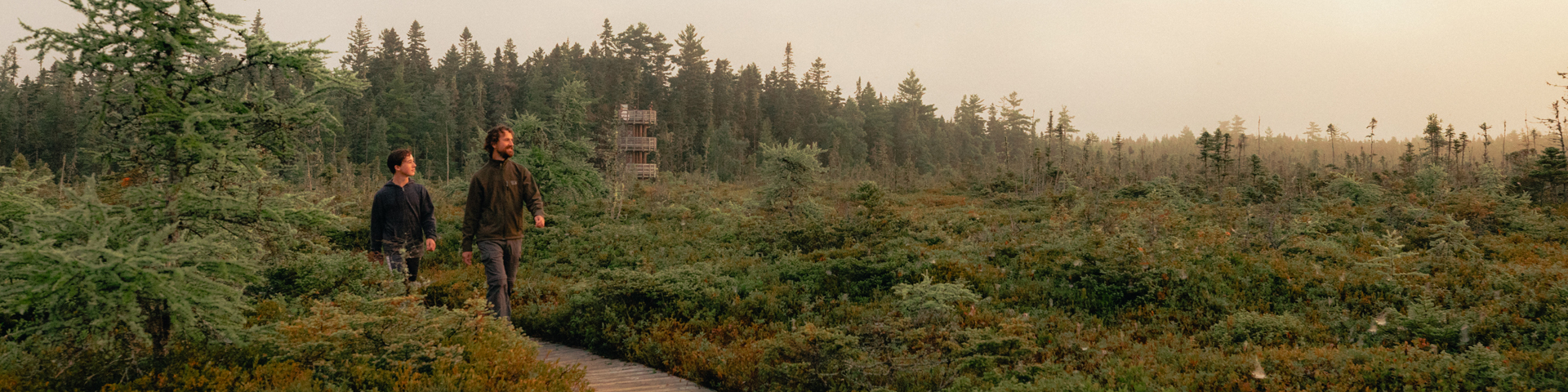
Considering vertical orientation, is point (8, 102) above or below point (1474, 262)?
above

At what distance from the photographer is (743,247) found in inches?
462

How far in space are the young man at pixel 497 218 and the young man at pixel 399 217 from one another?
3.02 feet

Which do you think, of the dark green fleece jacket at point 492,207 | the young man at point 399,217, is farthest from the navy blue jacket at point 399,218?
the dark green fleece jacket at point 492,207

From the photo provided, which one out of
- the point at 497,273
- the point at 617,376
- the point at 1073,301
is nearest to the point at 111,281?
the point at 497,273

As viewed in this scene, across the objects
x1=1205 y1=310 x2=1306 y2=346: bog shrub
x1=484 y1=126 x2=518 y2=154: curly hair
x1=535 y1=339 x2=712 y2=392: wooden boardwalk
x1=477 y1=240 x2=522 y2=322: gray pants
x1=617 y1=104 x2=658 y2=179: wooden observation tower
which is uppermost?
x1=617 y1=104 x2=658 y2=179: wooden observation tower

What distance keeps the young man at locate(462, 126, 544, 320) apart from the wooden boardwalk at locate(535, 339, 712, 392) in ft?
2.30

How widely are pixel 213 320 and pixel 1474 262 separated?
41.2ft

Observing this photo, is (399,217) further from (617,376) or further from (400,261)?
(617,376)

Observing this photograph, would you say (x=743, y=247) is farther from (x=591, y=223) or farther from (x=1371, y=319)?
(x=1371, y=319)

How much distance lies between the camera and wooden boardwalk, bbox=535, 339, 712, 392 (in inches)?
222

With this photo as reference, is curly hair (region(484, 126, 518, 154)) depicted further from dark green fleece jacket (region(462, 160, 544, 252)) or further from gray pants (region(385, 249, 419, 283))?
gray pants (region(385, 249, 419, 283))

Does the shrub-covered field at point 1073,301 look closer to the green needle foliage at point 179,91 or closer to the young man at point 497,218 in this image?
the young man at point 497,218

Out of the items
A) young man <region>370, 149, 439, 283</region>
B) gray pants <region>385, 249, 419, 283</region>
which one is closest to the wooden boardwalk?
gray pants <region>385, 249, 419, 283</region>

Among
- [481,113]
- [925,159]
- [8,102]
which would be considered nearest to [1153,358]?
[481,113]
